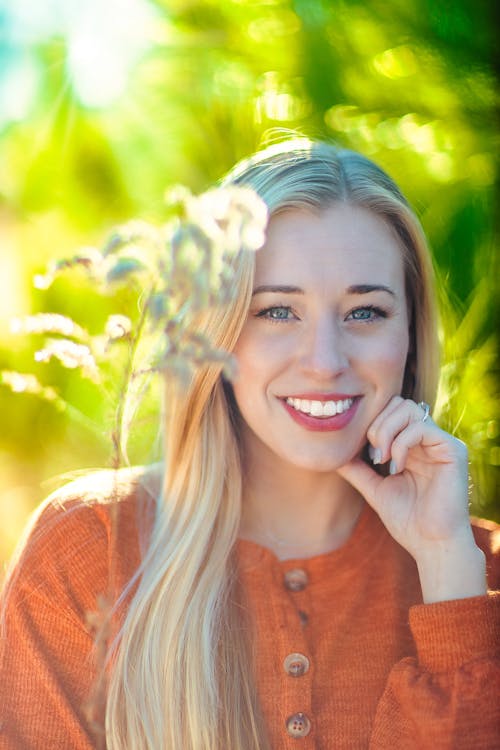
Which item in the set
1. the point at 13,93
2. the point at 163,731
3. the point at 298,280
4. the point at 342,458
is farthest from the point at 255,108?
the point at 163,731

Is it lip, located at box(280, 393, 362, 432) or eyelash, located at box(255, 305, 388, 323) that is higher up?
eyelash, located at box(255, 305, 388, 323)

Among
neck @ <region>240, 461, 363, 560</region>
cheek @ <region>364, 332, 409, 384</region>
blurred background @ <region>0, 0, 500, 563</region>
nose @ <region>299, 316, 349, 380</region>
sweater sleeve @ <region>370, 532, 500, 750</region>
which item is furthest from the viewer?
blurred background @ <region>0, 0, 500, 563</region>

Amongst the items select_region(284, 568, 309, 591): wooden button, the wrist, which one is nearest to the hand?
the wrist

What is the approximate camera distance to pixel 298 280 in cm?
200

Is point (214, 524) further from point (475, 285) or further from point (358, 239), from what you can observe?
point (475, 285)

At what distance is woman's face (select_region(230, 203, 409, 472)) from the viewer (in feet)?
6.58

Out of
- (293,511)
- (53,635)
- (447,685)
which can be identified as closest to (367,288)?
(293,511)

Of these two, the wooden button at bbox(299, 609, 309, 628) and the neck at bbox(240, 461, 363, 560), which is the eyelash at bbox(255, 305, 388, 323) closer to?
the neck at bbox(240, 461, 363, 560)

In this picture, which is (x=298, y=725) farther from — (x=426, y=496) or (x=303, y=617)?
(x=426, y=496)

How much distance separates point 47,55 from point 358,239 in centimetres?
109

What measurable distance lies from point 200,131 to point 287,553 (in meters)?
1.29

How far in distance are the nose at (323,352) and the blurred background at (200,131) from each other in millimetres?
710

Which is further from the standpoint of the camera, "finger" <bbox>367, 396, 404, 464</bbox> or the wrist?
"finger" <bbox>367, 396, 404, 464</bbox>

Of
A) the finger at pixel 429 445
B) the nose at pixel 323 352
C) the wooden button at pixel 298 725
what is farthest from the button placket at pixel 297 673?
the nose at pixel 323 352
